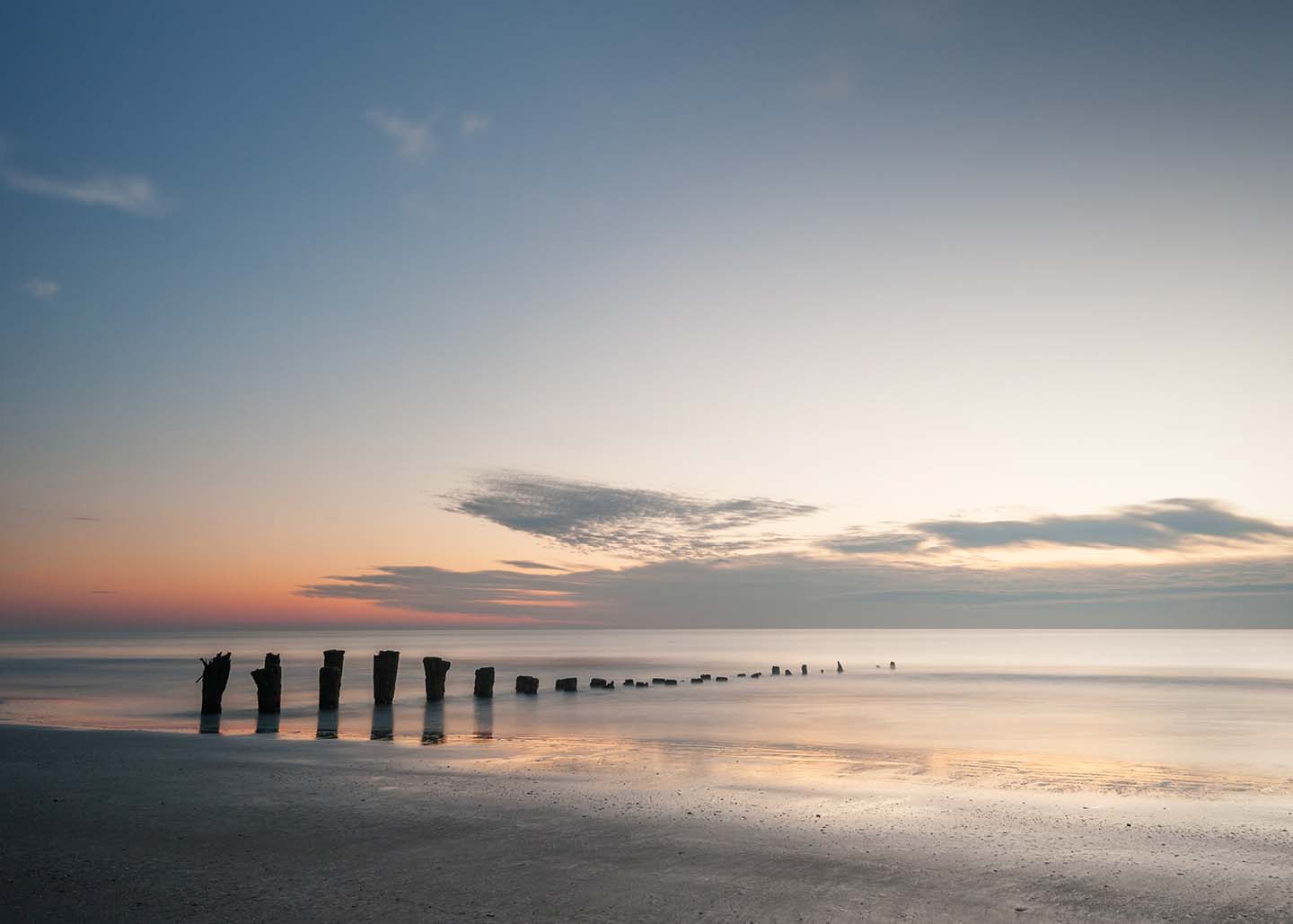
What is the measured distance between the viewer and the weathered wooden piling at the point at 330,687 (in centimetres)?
2981

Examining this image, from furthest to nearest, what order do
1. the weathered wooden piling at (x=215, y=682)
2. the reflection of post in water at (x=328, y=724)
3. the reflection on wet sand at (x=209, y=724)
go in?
the weathered wooden piling at (x=215, y=682)
the reflection on wet sand at (x=209, y=724)
the reflection of post in water at (x=328, y=724)

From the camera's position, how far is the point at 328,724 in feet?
85.8

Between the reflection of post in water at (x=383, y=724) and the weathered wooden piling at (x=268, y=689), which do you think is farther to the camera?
the weathered wooden piling at (x=268, y=689)

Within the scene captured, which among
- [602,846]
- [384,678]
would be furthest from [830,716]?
[602,846]

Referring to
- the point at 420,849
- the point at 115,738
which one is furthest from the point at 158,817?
the point at 115,738

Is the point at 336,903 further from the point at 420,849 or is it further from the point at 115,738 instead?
the point at 115,738

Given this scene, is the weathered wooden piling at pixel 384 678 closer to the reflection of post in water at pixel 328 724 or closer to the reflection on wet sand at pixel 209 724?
the reflection of post in water at pixel 328 724

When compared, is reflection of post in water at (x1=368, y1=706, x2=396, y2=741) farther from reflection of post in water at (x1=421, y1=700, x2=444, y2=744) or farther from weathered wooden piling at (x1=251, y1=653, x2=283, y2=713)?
weathered wooden piling at (x1=251, y1=653, x2=283, y2=713)

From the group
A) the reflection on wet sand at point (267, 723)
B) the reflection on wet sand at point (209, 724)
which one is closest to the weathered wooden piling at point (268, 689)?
the reflection on wet sand at point (267, 723)

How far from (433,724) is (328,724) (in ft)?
9.67

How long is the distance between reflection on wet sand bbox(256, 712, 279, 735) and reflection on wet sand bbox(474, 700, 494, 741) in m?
5.20

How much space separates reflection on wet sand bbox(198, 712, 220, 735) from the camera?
77.6 feet

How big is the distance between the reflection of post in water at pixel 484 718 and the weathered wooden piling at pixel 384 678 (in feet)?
10.1

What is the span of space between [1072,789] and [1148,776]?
3882 millimetres
